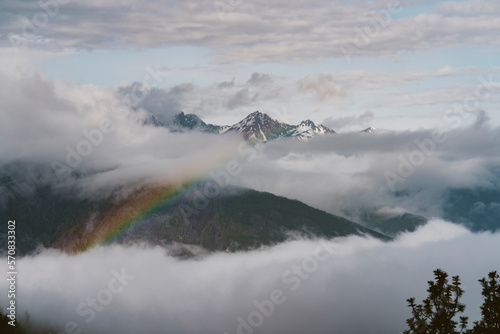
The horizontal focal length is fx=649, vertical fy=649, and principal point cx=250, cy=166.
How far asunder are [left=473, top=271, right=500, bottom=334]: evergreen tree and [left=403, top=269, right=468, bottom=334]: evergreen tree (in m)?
3.59

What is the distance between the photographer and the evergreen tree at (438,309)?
268 ft

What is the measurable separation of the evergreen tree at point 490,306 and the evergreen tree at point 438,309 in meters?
3.59

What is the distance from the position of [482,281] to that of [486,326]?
6104mm

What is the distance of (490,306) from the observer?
8544 cm

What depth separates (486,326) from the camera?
283 feet

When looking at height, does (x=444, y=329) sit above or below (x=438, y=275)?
below

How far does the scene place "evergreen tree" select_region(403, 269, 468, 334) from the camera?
8162 centimetres

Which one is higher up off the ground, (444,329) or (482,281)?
(482,281)

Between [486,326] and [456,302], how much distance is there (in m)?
7.94

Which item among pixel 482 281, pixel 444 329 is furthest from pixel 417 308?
pixel 482 281

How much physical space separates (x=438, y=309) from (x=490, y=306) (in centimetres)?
801

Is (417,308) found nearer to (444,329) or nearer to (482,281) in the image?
(444,329)

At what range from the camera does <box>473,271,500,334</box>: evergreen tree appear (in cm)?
8406

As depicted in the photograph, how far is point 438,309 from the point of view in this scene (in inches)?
3263
